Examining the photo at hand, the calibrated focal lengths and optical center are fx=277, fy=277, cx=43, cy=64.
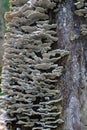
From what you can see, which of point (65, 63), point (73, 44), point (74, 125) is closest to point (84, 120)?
point (74, 125)

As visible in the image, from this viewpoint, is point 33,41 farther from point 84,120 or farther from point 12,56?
point 84,120

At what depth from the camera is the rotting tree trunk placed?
217cm

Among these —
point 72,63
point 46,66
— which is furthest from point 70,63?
point 46,66

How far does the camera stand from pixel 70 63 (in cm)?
220

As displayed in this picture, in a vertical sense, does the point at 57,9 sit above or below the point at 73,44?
above

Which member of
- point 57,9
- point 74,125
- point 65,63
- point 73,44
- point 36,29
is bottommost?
point 74,125

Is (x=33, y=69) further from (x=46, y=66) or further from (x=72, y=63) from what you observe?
(x=72, y=63)

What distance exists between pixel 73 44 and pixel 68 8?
29 centimetres

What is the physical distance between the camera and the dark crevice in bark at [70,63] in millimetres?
2170

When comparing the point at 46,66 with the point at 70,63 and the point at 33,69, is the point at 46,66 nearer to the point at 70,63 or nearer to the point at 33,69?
the point at 33,69

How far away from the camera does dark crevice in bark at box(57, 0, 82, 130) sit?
85.4 inches

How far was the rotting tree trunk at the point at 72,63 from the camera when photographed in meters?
2.17

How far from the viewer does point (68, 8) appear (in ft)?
7.32

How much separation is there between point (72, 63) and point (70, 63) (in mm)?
16
